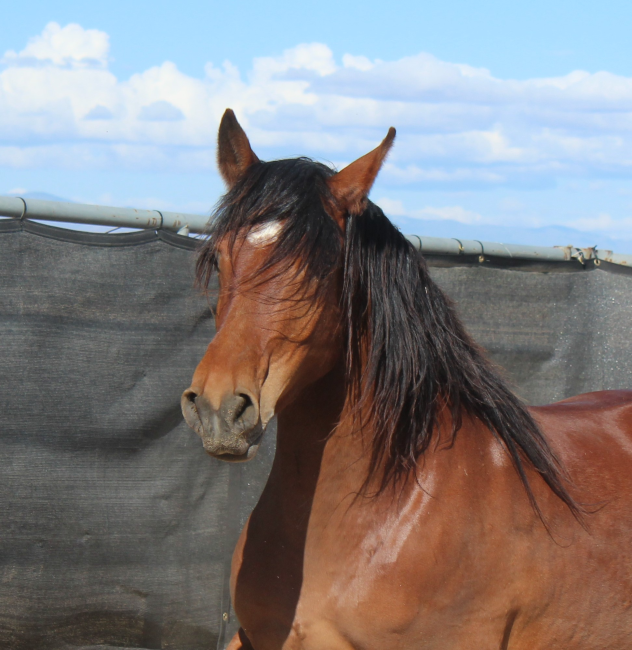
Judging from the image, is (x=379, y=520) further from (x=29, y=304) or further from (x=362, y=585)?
(x=29, y=304)

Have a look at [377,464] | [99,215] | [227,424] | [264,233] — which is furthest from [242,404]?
[99,215]

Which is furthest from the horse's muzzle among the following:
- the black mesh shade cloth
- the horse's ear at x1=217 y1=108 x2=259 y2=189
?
the black mesh shade cloth

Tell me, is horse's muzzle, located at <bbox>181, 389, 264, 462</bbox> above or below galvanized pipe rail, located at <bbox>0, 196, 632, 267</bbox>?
below

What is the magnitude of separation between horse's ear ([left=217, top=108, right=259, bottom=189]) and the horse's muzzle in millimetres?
751

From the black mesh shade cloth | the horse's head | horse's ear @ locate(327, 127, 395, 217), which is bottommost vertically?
the black mesh shade cloth

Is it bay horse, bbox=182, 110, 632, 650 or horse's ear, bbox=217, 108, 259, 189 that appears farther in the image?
horse's ear, bbox=217, 108, 259, 189

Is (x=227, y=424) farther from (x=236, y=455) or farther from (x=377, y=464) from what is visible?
(x=377, y=464)

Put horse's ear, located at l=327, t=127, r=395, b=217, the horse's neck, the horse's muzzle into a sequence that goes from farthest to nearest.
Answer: the horse's neck
horse's ear, located at l=327, t=127, r=395, b=217
the horse's muzzle

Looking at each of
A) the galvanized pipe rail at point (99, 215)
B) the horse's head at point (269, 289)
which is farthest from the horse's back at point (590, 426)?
the galvanized pipe rail at point (99, 215)

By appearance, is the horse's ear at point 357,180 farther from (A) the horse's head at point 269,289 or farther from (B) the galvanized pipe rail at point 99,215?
(B) the galvanized pipe rail at point 99,215

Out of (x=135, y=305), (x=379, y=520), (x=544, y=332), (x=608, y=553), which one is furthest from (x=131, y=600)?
(x=544, y=332)

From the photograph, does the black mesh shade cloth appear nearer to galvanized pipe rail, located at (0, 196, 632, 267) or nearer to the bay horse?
galvanized pipe rail, located at (0, 196, 632, 267)

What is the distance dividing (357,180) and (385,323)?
400mm

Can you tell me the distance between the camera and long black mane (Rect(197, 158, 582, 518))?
6.50 ft
